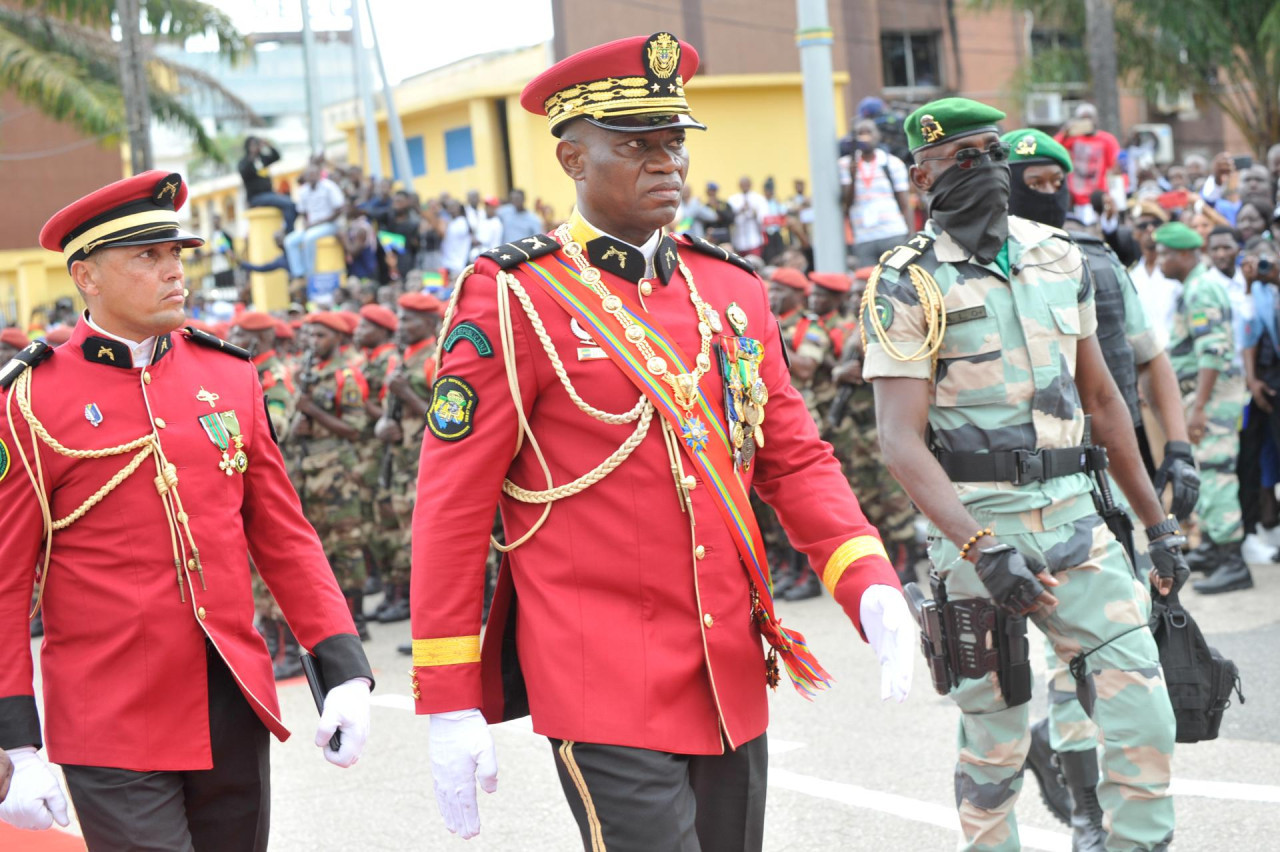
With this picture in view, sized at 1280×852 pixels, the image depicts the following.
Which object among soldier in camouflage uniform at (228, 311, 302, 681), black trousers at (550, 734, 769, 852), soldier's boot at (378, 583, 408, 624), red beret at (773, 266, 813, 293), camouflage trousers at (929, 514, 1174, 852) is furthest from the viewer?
soldier's boot at (378, 583, 408, 624)

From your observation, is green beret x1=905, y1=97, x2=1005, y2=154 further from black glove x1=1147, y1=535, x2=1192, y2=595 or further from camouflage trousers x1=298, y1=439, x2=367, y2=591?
camouflage trousers x1=298, y1=439, x2=367, y2=591

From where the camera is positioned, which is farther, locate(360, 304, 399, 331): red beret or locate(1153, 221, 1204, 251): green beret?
locate(360, 304, 399, 331): red beret

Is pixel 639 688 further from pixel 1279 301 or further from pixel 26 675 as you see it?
pixel 1279 301

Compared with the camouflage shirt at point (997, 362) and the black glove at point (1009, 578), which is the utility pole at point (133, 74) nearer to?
the camouflage shirt at point (997, 362)

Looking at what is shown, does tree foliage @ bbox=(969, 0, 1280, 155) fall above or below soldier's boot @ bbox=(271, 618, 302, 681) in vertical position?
above

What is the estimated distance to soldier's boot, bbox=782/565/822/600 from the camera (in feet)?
35.5

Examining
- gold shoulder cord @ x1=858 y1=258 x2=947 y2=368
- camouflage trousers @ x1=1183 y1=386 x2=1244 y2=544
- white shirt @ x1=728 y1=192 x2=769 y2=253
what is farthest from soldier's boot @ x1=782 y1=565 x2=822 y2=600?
white shirt @ x1=728 y1=192 x2=769 y2=253

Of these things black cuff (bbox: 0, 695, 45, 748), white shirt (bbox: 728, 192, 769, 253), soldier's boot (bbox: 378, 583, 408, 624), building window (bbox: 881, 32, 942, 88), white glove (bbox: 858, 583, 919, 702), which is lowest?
soldier's boot (bbox: 378, 583, 408, 624)

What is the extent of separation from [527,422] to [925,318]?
5.55 ft

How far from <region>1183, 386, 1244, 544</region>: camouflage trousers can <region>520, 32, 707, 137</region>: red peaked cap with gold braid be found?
22.8 ft

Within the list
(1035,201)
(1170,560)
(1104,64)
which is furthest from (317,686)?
(1104,64)

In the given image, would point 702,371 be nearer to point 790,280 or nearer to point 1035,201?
point 1035,201

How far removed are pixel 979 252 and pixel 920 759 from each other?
2.65 meters

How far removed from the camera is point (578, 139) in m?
3.52
